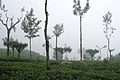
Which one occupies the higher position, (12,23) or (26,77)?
(12,23)

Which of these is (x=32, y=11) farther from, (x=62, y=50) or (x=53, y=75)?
(x=53, y=75)

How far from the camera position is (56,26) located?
7212cm

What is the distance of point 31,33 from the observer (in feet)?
199

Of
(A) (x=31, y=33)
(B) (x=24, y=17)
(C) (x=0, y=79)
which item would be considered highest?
(B) (x=24, y=17)

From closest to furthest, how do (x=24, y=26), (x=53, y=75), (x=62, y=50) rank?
(x=53, y=75) → (x=24, y=26) → (x=62, y=50)

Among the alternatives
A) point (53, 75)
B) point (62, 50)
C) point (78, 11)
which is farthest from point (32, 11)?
point (53, 75)

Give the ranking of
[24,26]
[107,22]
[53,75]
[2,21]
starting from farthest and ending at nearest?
[107,22], [24,26], [2,21], [53,75]

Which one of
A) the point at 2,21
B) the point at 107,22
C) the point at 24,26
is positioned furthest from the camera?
the point at 107,22

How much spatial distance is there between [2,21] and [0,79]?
40007 mm

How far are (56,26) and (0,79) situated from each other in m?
54.7

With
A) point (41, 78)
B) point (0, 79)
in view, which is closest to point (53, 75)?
point (41, 78)

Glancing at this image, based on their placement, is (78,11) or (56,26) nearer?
(78,11)

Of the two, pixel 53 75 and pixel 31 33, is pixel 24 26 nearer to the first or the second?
pixel 31 33

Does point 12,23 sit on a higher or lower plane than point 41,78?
higher
